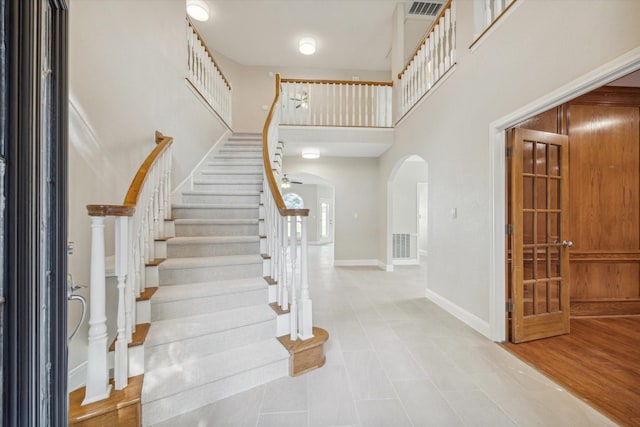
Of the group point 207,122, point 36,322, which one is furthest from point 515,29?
point 207,122

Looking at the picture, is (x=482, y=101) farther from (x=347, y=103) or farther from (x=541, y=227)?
(x=347, y=103)

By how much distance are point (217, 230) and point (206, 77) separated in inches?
111

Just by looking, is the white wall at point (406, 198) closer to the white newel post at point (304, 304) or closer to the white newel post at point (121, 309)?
the white newel post at point (304, 304)

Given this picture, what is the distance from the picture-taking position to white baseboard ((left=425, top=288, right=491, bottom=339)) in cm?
256

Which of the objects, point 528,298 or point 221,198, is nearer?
point 528,298

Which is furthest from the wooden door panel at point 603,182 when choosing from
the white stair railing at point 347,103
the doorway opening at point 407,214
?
the doorway opening at point 407,214

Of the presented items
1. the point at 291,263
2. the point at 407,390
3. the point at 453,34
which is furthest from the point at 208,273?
the point at 453,34

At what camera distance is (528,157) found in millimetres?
2564

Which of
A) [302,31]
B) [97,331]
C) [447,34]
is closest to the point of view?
[97,331]

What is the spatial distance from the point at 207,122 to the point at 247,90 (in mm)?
2791

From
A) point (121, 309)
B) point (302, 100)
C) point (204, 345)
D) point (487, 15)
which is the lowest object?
point (204, 345)

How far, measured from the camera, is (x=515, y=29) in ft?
6.98

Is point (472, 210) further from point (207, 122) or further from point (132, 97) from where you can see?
point (207, 122)

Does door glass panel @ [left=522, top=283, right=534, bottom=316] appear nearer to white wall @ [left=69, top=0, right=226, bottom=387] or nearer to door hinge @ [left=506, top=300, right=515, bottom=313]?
door hinge @ [left=506, top=300, right=515, bottom=313]
